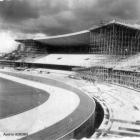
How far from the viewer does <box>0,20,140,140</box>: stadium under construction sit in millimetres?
14942

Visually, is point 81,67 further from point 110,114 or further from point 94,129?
point 94,129

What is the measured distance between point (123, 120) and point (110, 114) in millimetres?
1867

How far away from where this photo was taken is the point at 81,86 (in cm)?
3497

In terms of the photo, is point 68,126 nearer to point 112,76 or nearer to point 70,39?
point 112,76

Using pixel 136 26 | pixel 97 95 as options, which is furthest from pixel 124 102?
pixel 136 26

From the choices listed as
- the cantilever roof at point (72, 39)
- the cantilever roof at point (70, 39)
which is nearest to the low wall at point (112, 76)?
the cantilever roof at point (72, 39)

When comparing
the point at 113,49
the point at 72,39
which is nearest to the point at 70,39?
the point at 72,39

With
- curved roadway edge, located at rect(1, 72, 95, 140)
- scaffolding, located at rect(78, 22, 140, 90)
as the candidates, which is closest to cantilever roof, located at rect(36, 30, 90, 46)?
scaffolding, located at rect(78, 22, 140, 90)

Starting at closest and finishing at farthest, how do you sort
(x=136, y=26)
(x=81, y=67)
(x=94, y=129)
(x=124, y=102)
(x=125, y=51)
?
1. (x=94, y=129)
2. (x=124, y=102)
3. (x=136, y=26)
4. (x=125, y=51)
5. (x=81, y=67)

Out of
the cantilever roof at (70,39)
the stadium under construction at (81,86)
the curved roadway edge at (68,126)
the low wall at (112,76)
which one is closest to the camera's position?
the curved roadway edge at (68,126)

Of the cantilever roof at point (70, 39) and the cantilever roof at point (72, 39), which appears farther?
the cantilever roof at point (70, 39)

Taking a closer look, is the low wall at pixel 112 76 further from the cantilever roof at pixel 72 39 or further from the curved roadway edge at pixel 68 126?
the curved roadway edge at pixel 68 126

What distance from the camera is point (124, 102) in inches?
938

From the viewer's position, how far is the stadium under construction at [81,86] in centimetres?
1494
